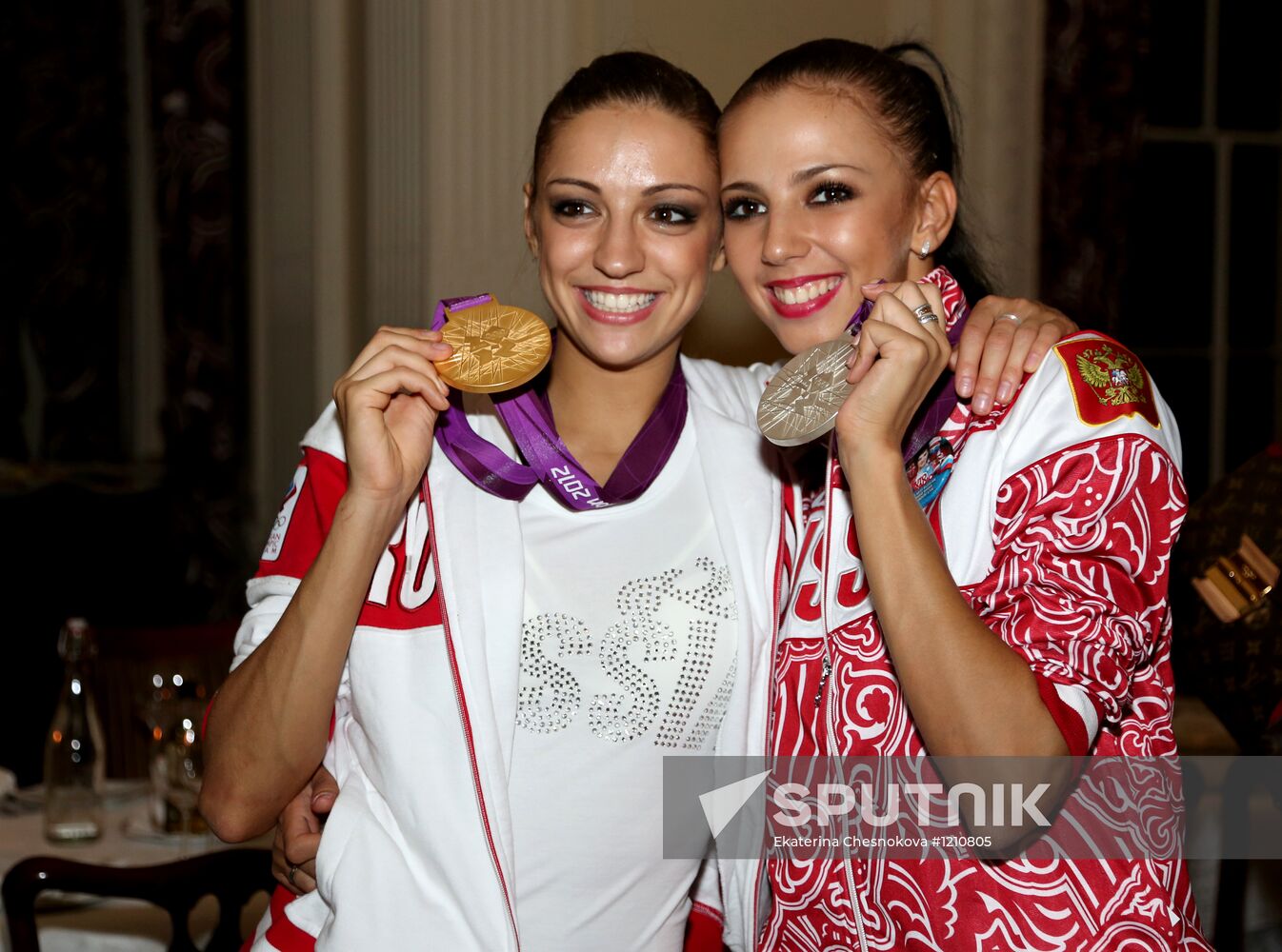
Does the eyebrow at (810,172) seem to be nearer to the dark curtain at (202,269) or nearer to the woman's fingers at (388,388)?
the woman's fingers at (388,388)

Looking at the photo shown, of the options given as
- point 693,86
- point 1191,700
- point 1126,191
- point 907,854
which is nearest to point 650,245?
point 693,86

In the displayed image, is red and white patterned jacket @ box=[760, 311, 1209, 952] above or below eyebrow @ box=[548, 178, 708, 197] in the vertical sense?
below

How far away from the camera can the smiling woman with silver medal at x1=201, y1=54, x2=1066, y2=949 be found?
157 cm

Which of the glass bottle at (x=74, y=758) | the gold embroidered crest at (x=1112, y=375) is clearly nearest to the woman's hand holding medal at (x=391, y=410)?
the gold embroidered crest at (x=1112, y=375)

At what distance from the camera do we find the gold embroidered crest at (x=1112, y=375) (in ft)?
4.67

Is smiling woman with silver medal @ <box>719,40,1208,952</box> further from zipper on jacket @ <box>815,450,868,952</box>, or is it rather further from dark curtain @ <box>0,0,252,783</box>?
dark curtain @ <box>0,0,252,783</box>

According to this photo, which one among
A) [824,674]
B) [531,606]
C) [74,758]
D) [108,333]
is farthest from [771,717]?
[108,333]

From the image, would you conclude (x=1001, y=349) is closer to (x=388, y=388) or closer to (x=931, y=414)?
(x=931, y=414)

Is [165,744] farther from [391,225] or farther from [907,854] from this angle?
[391,225]

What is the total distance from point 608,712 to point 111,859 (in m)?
1.16

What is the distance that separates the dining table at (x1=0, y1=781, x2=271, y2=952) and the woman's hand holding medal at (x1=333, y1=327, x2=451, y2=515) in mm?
985

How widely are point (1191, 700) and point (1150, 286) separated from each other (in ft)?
6.64

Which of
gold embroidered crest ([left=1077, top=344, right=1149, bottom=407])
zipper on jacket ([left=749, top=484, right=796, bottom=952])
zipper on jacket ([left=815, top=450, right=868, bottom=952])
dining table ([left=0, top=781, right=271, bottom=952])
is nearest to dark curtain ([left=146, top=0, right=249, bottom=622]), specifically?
dining table ([left=0, top=781, right=271, bottom=952])

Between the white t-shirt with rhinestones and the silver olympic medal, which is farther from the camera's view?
the white t-shirt with rhinestones
